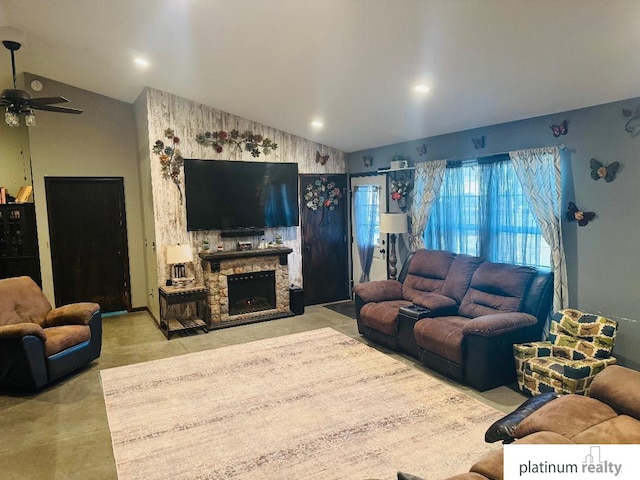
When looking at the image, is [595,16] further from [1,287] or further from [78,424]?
[1,287]

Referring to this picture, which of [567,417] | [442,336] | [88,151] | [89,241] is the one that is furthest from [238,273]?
[567,417]

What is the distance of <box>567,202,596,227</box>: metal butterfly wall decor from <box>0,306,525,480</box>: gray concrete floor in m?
1.67

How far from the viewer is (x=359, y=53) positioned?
3.62 m

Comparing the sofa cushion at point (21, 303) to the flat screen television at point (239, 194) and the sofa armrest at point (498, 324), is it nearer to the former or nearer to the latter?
the flat screen television at point (239, 194)

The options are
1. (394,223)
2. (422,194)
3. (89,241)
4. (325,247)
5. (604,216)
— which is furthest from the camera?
(325,247)

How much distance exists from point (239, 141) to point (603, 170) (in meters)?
4.55

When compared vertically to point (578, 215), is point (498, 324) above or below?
below

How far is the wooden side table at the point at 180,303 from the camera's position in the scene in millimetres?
5441

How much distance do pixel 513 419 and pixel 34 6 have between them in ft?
16.5

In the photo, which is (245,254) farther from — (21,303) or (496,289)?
(496,289)

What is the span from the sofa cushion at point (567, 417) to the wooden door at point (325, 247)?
473cm

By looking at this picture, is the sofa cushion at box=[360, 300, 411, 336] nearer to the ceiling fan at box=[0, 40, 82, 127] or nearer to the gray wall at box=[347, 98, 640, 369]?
the gray wall at box=[347, 98, 640, 369]

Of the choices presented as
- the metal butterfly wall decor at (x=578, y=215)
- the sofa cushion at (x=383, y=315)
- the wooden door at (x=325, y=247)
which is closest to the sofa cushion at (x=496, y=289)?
the metal butterfly wall decor at (x=578, y=215)

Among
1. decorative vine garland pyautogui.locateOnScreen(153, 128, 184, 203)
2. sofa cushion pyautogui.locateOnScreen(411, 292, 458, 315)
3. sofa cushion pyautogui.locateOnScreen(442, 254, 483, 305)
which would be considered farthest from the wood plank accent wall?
sofa cushion pyautogui.locateOnScreen(442, 254, 483, 305)
